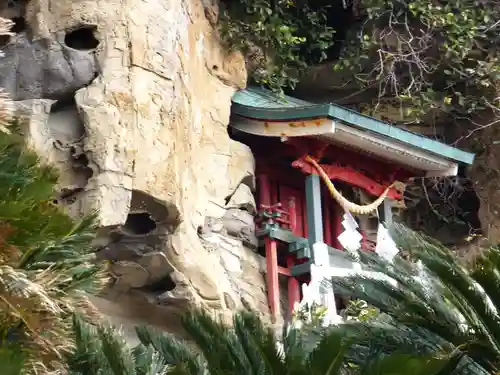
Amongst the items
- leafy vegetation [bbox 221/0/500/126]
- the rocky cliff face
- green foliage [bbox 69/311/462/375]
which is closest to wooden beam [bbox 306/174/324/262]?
the rocky cliff face

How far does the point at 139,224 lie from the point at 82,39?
2131 millimetres

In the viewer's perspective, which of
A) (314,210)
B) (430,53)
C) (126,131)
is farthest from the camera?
(430,53)

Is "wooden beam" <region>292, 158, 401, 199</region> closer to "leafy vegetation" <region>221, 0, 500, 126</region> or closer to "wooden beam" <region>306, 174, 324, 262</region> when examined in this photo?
"wooden beam" <region>306, 174, 324, 262</region>

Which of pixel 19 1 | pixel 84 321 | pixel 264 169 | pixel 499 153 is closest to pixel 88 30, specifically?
pixel 19 1

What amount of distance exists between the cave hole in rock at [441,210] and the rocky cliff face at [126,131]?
489 cm

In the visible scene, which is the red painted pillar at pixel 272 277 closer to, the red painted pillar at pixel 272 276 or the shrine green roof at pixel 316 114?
the red painted pillar at pixel 272 276

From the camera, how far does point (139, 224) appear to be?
10516 mm

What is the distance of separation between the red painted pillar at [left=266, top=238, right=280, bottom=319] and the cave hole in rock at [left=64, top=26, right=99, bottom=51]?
332cm

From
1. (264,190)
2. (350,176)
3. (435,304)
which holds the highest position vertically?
(350,176)

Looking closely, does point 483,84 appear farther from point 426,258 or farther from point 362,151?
point 426,258

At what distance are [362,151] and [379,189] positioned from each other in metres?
0.80

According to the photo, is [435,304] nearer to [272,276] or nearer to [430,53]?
[272,276]

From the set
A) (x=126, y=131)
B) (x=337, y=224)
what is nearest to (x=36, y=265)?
(x=126, y=131)

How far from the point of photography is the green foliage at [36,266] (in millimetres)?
5938
